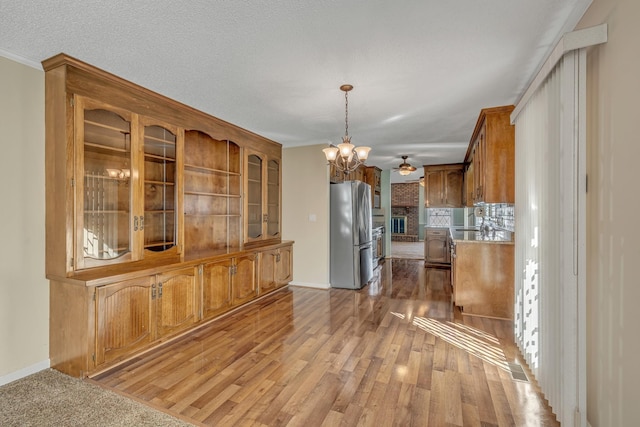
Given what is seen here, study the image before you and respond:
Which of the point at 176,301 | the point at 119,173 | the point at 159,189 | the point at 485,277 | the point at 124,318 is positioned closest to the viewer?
the point at 124,318

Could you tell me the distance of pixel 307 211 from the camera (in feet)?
17.2

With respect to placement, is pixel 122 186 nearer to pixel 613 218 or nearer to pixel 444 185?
pixel 613 218

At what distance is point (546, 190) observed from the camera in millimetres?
2016

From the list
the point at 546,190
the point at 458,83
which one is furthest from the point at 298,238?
the point at 546,190

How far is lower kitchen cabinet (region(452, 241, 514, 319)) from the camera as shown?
11.8 feet

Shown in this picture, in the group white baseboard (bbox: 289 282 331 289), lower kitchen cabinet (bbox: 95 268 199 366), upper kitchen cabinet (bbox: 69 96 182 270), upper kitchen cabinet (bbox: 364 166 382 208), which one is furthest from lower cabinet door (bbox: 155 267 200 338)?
upper kitchen cabinet (bbox: 364 166 382 208)

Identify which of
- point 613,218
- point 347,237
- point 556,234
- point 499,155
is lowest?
point 347,237

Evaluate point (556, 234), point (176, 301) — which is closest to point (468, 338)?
point (556, 234)

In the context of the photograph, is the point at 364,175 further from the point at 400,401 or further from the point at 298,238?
the point at 400,401

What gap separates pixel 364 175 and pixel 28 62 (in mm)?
6017

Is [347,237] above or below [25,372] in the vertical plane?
above

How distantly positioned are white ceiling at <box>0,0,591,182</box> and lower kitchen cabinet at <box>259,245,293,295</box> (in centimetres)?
215

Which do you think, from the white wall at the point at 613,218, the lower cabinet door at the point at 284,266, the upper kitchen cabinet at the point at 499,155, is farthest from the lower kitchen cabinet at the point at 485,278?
the lower cabinet door at the point at 284,266

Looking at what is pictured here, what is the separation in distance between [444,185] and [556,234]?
5.79 metres
